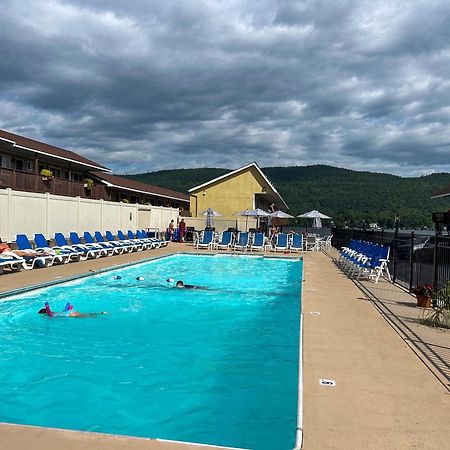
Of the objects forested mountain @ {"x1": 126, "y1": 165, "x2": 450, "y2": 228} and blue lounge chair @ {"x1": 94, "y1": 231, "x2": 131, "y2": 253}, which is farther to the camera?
forested mountain @ {"x1": 126, "y1": 165, "x2": 450, "y2": 228}

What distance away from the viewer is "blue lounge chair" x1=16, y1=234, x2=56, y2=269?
13305mm

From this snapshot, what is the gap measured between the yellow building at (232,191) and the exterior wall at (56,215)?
11969 millimetres

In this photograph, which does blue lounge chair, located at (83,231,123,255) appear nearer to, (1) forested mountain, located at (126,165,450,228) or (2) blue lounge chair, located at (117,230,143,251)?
(2) blue lounge chair, located at (117,230,143,251)

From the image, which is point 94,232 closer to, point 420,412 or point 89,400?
point 89,400

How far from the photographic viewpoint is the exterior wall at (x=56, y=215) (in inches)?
572

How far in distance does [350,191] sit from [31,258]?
56.4 m

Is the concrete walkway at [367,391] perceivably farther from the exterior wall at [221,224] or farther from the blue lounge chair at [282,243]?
the exterior wall at [221,224]

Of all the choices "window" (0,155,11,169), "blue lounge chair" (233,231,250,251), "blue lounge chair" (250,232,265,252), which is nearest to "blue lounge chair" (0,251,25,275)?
"window" (0,155,11,169)

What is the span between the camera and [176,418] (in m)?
4.82

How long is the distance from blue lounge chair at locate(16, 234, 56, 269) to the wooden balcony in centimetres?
Answer: 401

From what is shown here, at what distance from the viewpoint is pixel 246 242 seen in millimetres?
22703

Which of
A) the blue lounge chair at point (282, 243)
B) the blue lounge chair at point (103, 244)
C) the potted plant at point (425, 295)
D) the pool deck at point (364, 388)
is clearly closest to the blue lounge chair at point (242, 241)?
the blue lounge chair at point (282, 243)

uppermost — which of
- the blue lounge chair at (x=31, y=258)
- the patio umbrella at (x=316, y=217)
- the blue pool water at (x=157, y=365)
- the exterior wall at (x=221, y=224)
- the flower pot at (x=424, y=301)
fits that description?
the patio umbrella at (x=316, y=217)

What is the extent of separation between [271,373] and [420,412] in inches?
98.0
